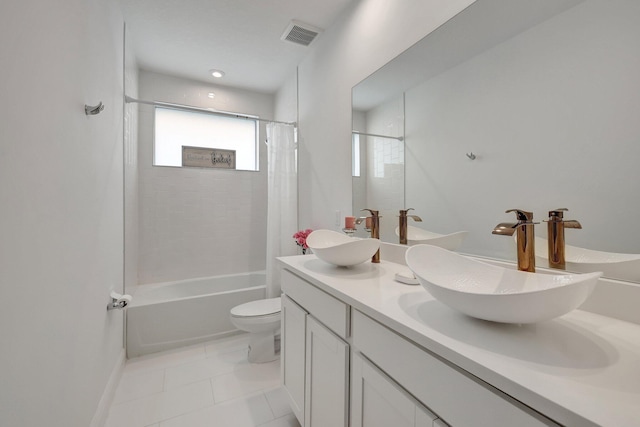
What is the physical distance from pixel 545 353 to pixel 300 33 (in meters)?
2.52

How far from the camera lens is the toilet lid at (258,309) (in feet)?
6.73

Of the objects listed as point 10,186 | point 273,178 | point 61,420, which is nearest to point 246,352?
point 61,420

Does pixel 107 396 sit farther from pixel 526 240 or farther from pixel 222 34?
pixel 222 34

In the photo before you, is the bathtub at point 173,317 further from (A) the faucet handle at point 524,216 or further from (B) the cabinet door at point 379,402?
(A) the faucet handle at point 524,216

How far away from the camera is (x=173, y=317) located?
2291 millimetres

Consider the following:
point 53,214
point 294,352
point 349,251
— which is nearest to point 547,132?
point 349,251

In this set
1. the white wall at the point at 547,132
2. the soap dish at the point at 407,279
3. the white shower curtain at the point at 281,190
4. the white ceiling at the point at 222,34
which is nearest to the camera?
the white wall at the point at 547,132

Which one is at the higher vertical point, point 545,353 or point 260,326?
point 545,353

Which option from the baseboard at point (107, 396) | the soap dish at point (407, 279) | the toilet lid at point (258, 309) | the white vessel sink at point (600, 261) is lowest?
the baseboard at point (107, 396)

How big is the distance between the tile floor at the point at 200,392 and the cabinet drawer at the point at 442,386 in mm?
1103

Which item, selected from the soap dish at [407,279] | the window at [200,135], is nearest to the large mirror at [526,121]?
the soap dish at [407,279]

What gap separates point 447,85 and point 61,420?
82.1 inches

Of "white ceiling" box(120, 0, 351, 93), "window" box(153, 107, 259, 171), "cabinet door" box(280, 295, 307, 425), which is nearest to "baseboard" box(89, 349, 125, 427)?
"cabinet door" box(280, 295, 307, 425)

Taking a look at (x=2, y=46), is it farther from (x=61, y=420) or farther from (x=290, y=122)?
(x=290, y=122)
